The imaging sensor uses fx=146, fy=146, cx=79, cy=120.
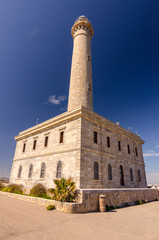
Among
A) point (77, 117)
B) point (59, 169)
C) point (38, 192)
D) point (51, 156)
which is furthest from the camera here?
point (51, 156)

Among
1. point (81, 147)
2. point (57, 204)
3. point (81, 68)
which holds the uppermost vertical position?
point (81, 68)

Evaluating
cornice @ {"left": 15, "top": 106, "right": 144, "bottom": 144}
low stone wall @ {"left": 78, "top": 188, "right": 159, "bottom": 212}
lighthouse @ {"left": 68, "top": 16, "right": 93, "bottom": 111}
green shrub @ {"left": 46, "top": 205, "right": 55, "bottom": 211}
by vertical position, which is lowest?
green shrub @ {"left": 46, "top": 205, "right": 55, "bottom": 211}

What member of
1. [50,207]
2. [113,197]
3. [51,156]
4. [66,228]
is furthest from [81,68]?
[66,228]

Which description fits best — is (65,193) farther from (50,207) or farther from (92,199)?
(92,199)

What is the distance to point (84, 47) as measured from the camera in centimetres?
2048

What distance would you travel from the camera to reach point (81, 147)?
1266 cm

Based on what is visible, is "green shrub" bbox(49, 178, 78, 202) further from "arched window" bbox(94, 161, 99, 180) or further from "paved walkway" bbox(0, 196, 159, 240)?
"arched window" bbox(94, 161, 99, 180)

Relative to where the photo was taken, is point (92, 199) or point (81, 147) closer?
point (92, 199)

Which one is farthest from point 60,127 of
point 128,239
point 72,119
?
point 128,239

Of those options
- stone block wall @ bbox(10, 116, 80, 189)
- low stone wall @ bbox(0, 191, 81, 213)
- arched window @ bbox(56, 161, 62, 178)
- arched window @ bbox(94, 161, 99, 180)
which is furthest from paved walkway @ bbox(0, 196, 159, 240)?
arched window @ bbox(56, 161, 62, 178)

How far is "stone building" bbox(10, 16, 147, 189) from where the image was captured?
43.3 ft

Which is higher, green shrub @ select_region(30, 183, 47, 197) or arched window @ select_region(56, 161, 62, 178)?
arched window @ select_region(56, 161, 62, 178)

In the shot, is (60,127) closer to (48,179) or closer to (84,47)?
(48,179)

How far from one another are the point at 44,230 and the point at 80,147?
7.22m
